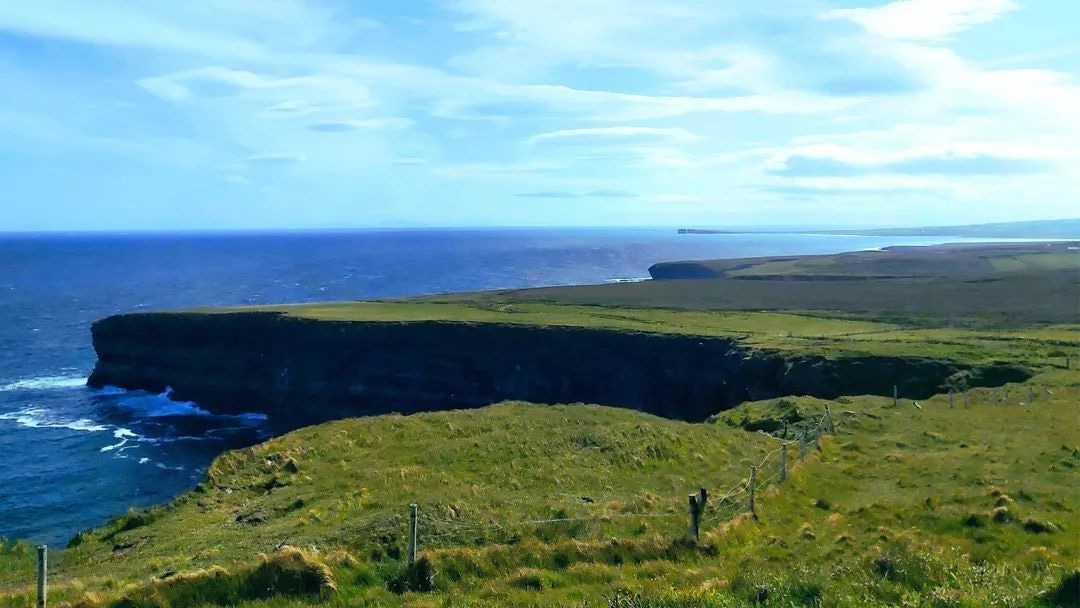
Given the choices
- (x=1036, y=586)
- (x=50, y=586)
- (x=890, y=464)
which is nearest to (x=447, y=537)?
(x=50, y=586)

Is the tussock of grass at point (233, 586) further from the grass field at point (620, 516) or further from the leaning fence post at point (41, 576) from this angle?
the leaning fence post at point (41, 576)

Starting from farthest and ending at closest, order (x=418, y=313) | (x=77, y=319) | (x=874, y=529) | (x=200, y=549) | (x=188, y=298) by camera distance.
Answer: (x=188, y=298)
(x=77, y=319)
(x=418, y=313)
(x=200, y=549)
(x=874, y=529)

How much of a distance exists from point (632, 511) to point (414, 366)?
2430 inches

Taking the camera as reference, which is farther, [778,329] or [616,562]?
[778,329]

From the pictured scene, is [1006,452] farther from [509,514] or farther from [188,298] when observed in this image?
[188,298]

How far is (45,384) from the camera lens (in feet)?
284

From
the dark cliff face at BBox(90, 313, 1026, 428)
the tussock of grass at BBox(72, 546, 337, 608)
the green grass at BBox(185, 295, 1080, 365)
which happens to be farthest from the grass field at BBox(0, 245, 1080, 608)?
the dark cliff face at BBox(90, 313, 1026, 428)

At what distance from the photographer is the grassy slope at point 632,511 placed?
45.6ft

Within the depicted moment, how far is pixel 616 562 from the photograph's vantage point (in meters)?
15.5

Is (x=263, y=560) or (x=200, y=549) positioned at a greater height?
(x=263, y=560)

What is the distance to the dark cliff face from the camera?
67.6 metres

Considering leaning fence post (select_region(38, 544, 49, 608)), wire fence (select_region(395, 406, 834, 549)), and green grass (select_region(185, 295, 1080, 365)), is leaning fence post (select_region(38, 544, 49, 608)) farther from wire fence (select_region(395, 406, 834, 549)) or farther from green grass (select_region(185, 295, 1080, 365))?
green grass (select_region(185, 295, 1080, 365))

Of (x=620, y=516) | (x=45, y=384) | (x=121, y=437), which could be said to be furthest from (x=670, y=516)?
(x=45, y=384)

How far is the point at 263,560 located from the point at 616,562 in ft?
21.8
